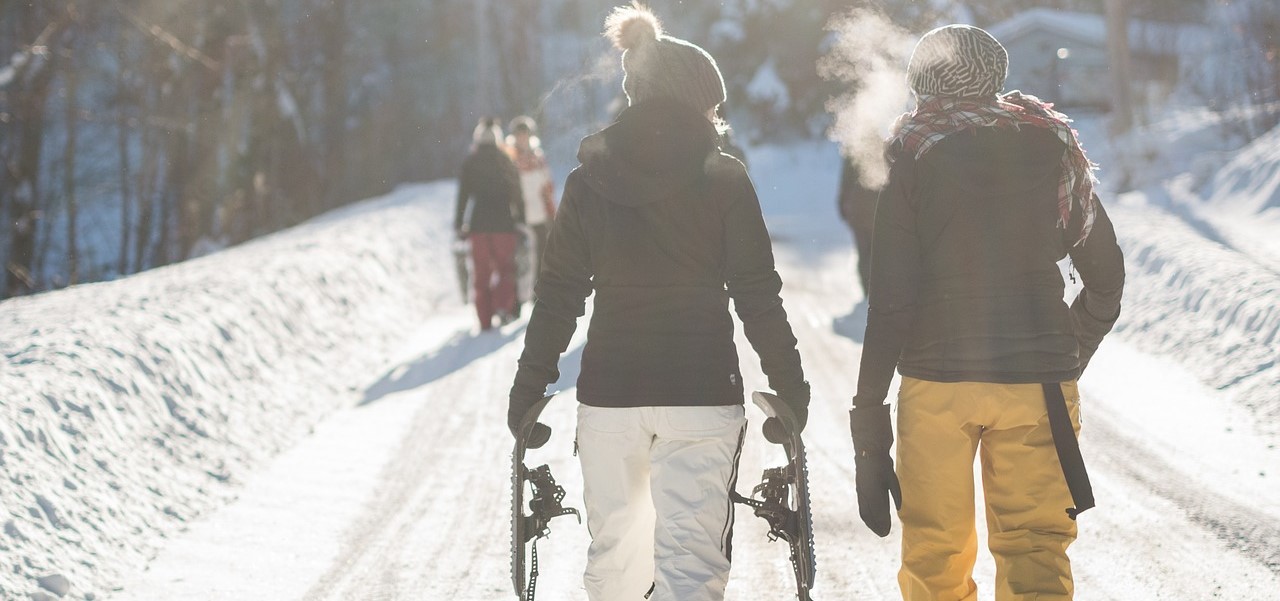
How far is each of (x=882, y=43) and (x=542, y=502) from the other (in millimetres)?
2067

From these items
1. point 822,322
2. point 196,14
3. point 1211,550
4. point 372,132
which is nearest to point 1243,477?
point 1211,550

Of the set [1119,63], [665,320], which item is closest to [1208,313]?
[665,320]

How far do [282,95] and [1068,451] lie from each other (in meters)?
25.1

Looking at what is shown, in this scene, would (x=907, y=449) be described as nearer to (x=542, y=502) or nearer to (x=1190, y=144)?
(x=542, y=502)

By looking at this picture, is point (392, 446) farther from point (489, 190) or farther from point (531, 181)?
point (531, 181)

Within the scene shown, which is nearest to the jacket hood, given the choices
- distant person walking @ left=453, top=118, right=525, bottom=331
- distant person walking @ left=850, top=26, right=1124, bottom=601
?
distant person walking @ left=850, top=26, right=1124, bottom=601

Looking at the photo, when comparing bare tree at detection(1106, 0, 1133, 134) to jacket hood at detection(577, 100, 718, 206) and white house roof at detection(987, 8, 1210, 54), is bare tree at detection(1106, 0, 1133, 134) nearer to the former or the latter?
white house roof at detection(987, 8, 1210, 54)

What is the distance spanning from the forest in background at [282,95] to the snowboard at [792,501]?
1514 mm

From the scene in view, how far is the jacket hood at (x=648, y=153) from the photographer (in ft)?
11.5

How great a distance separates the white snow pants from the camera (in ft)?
11.7

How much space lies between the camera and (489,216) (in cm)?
1229

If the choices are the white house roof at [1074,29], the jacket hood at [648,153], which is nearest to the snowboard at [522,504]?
the jacket hood at [648,153]

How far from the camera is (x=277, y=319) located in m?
11.0

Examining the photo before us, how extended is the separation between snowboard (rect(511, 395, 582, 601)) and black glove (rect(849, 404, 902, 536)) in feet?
2.92
